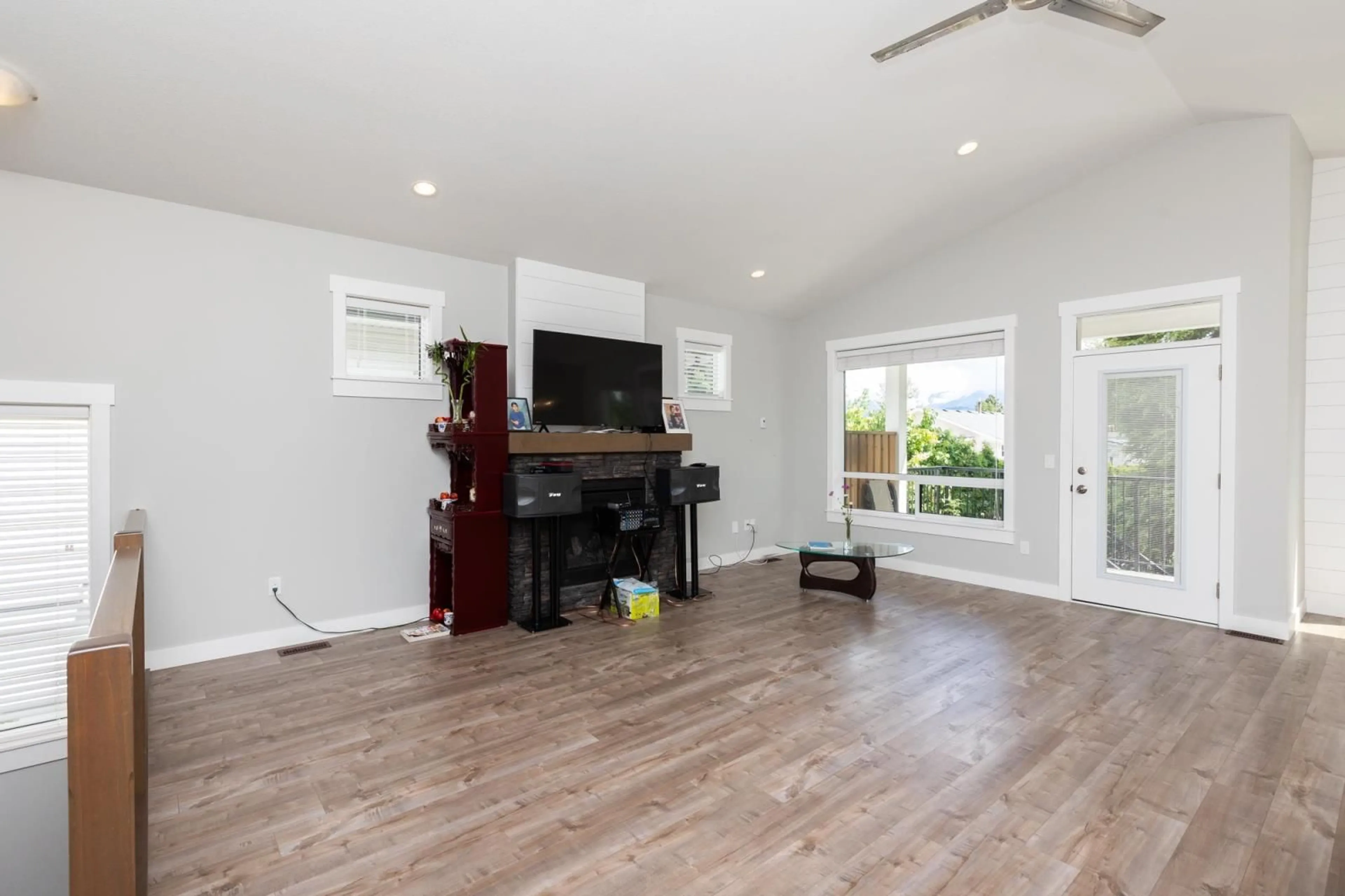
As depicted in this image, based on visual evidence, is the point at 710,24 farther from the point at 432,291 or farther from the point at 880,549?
the point at 880,549

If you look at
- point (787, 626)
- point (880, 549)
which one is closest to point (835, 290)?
point (880, 549)

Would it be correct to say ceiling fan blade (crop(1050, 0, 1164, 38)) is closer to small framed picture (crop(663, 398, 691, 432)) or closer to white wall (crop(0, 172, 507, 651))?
small framed picture (crop(663, 398, 691, 432))

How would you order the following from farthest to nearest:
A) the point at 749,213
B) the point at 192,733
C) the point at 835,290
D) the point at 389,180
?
the point at 835,290 → the point at 749,213 → the point at 389,180 → the point at 192,733

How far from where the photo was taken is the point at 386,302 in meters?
4.38

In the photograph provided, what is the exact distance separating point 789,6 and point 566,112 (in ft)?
3.97

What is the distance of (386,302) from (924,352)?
4612mm

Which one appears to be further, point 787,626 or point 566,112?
point 787,626

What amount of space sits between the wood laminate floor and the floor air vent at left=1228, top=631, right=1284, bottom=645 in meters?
0.16

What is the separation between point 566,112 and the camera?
11.0 ft

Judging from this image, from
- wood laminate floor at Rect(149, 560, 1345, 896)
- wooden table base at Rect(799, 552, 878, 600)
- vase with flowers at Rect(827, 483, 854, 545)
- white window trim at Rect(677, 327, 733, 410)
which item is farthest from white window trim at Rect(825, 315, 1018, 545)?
wood laminate floor at Rect(149, 560, 1345, 896)

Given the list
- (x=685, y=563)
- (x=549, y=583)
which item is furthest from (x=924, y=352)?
(x=549, y=583)

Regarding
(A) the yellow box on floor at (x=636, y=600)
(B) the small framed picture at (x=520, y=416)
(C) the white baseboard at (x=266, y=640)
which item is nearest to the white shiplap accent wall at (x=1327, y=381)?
(A) the yellow box on floor at (x=636, y=600)

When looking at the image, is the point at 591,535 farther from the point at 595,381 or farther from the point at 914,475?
the point at 914,475

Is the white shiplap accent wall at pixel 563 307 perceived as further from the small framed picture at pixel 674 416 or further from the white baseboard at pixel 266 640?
the white baseboard at pixel 266 640
